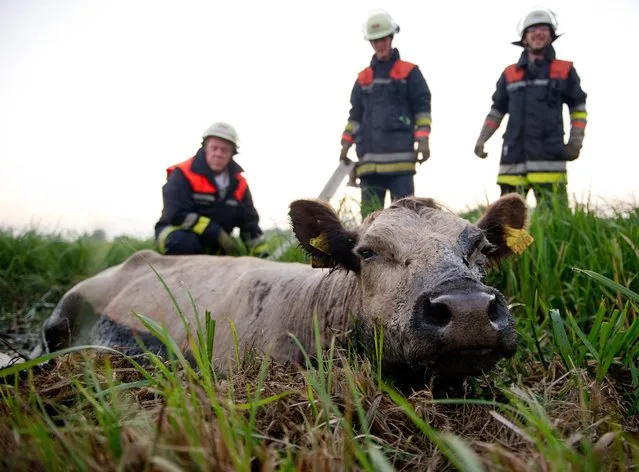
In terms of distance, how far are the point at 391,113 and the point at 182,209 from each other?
10.9 ft

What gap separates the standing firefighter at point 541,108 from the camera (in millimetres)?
6941

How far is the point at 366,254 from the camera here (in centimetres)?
277

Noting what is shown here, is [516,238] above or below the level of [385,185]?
below

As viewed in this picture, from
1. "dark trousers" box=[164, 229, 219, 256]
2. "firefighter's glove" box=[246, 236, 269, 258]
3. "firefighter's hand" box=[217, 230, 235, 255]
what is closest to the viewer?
"dark trousers" box=[164, 229, 219, 256]

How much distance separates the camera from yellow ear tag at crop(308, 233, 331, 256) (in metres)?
3.08

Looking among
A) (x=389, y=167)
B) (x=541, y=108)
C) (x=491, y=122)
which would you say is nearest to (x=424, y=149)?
(x=389, y=167)

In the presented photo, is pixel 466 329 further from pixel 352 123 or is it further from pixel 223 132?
pixel 352 123

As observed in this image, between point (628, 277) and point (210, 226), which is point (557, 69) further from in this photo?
point (210, 226)

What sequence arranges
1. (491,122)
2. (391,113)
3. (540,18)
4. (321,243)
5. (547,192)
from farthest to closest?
(391,113) < (491,122) < (540,18) < (547,192) < (321,243)

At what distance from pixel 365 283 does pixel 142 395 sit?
4.15ft

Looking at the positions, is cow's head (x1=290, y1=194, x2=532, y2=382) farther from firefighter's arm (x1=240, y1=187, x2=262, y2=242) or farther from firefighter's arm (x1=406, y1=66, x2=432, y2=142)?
→ firefighter's arm (x1=406, y1=66, x2=432, y2=142)

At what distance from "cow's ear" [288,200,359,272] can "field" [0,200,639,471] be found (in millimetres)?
760

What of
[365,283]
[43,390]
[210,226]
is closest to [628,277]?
[365,283]

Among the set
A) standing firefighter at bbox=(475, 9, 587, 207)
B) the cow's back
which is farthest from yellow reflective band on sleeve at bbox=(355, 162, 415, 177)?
the cow's back
